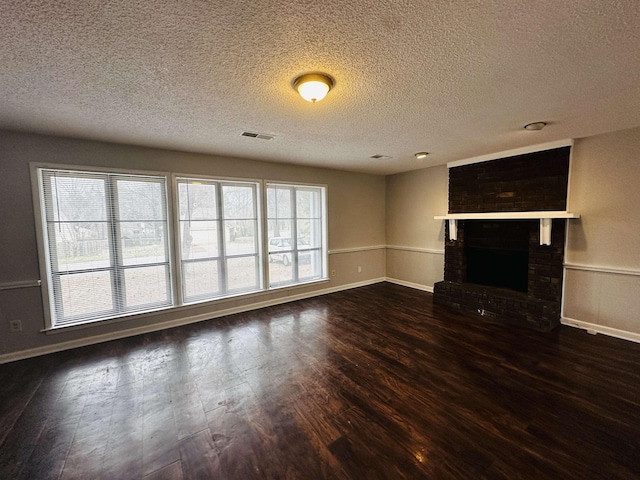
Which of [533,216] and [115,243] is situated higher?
[533,216]

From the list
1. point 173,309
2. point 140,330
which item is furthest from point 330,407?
point 140,330

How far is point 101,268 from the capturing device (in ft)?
11.1

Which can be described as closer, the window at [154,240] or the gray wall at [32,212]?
the gray wall at [32,212]

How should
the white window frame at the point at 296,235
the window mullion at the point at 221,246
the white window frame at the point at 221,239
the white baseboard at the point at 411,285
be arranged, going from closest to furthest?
the white window frame at the point at 221,239 < the window mullion at the point at 221,246 < the white window frame at the point at 296,235 < the white baseboard at the point at 411,285

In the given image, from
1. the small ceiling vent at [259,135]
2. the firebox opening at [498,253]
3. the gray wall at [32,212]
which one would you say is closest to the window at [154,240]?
the gray wall at [32,212]

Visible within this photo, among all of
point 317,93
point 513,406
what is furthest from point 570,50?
point 513,406

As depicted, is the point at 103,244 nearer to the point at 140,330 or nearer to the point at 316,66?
the point at 140,330

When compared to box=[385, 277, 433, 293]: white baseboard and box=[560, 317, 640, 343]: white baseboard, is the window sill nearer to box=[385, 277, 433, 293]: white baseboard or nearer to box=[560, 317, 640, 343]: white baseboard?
box=[385, 277, 433, 293]: white baseboard

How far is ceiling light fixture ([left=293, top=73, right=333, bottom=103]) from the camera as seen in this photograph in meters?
1.89

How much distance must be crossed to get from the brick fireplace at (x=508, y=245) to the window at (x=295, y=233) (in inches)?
93.3

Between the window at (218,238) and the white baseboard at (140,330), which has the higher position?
the window at (218,238)

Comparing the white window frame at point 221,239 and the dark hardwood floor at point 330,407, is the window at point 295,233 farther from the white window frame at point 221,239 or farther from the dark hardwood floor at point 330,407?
the dark hardwood floor at point 330,407

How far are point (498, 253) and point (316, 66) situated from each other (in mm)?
4186

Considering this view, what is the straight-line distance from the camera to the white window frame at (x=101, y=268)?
302 cm
